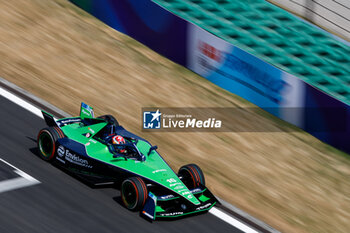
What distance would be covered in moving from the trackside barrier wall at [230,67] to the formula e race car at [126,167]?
4908mm

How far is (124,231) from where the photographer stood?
429 inches

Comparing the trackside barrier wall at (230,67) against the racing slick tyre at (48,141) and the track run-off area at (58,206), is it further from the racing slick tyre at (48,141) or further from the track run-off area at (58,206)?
the racing slick tyre at (48,141)

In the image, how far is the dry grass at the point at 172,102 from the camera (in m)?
13.3

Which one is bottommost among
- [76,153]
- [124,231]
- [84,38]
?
[124,231]

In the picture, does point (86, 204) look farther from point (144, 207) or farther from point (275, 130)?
point (275, 130)

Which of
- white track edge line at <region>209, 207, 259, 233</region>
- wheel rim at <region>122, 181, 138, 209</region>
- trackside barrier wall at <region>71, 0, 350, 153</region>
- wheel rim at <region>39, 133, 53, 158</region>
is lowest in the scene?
white track edge line at <region>209, 207, 259, 233</region>

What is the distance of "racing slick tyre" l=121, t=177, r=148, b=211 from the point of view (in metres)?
11.0

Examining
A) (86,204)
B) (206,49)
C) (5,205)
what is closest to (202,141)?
(206,49)

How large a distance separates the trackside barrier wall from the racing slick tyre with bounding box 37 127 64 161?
593cm

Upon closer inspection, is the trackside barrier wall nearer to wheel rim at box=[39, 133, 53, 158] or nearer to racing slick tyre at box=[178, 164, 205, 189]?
racing slick tyre at box=[178, 164, 205, 189]

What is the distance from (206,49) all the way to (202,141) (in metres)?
3.14

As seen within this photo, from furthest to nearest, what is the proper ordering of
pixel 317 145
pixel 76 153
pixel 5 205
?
pixel 317 145, pixel 76 153, pixel 5 205

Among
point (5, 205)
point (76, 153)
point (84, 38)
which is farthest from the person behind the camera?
Answer: point (84, 38)

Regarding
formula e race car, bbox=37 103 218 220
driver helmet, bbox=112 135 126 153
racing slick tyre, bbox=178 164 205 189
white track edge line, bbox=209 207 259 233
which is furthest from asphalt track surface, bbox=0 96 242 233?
driver helmet, bbox=112 135 126 153
